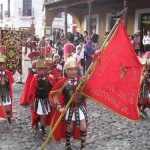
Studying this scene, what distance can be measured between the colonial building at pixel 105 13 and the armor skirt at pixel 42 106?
33.2 feet

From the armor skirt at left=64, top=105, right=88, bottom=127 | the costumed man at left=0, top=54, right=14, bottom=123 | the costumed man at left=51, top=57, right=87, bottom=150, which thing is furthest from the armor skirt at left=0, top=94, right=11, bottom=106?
the armor skirt at left=64, top=105, right=88, bottom=127

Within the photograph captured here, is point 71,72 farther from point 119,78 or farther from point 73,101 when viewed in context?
point 119,78

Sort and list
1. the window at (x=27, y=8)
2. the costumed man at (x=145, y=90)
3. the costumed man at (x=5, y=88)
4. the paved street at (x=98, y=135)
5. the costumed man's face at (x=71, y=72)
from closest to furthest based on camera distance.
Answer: the costumed man's face at (x=71, y=72), the paved street at (x=98, y=135), the costumed man at (x=5, y=88), the costumed man at (x=145, y=90), the window at (x=27, y=8)

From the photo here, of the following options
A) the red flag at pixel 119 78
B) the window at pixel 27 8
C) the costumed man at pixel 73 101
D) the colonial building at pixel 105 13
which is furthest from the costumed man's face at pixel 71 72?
the window at pixel 27 8

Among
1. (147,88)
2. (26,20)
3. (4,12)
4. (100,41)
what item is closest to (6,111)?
(147,88)

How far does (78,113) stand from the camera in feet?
17.0

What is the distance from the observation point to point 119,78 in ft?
15.6

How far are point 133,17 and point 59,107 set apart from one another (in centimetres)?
1552

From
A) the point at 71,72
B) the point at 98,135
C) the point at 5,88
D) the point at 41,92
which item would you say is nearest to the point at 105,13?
the point at 5,88

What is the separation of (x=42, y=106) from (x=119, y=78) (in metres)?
1.78

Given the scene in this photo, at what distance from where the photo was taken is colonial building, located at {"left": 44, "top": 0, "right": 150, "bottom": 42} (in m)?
19.0

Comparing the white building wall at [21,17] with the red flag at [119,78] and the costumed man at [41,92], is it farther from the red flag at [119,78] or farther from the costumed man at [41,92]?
the red flag at [119,78]

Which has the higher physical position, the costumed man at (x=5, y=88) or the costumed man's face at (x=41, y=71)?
the costumed man's face at (x=41, y=71)

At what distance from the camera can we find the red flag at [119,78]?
187 inches
